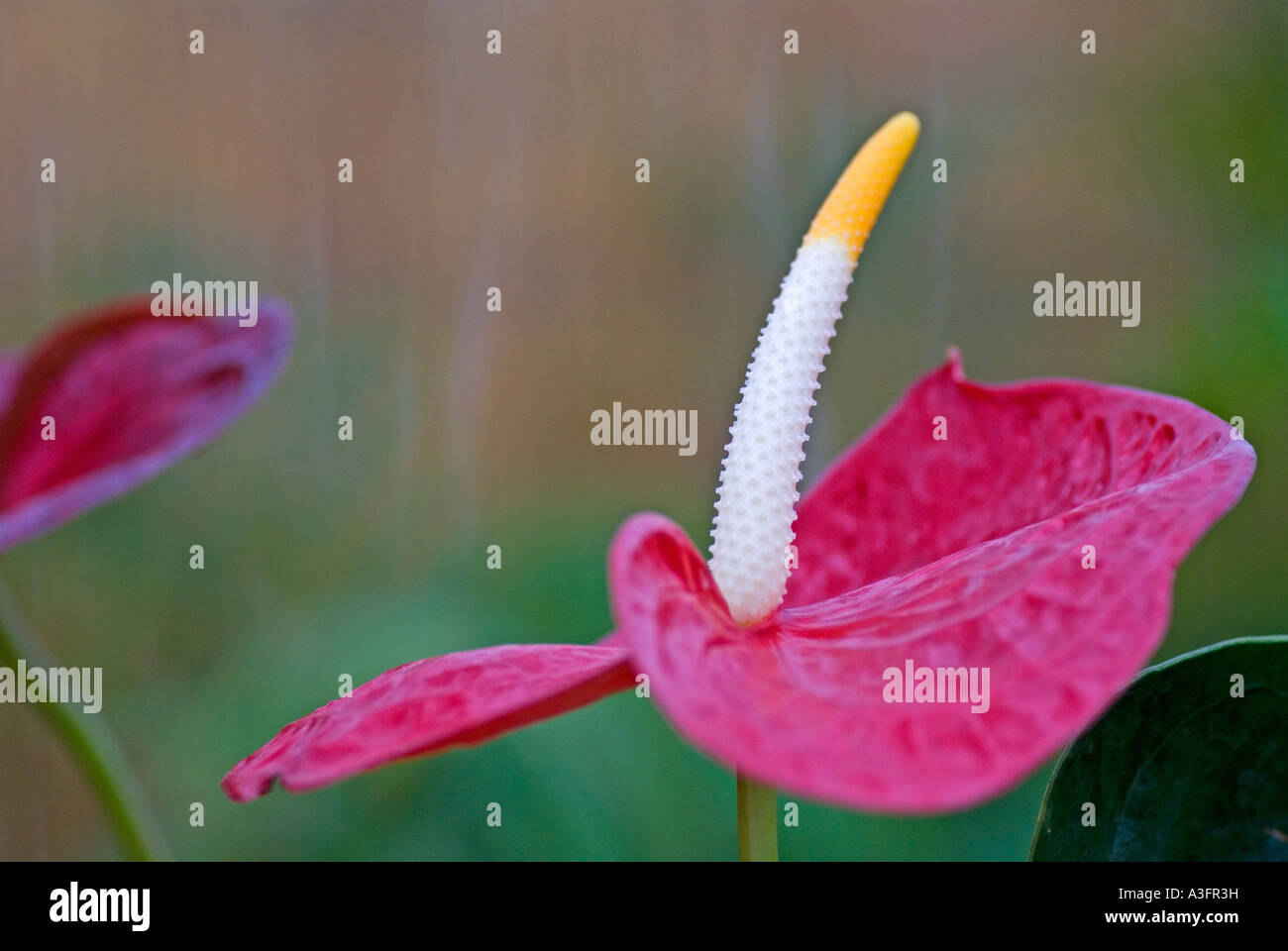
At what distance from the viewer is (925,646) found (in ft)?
0.87

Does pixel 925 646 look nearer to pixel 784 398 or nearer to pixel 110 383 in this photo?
pixel 784 398

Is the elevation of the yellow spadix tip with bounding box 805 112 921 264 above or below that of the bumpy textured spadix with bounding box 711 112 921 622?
above

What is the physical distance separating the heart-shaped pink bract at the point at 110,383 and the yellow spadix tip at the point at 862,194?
238mm

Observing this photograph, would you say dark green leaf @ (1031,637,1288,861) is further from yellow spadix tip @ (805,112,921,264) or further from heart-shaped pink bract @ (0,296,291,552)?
heart-shaped pink bract @ (0,296,291,552)

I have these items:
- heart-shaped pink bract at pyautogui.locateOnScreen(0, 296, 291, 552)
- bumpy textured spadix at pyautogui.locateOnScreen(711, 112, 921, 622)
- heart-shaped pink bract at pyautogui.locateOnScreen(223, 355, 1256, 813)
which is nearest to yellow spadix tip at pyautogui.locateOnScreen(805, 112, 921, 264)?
bumpy textured spadix at pyautogui.locateOnScreen(711, 112, 921, 622)

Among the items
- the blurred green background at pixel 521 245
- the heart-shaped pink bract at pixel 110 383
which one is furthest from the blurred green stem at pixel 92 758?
the blurred green background at pixel 521 245

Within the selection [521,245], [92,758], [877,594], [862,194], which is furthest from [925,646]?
[521,245]

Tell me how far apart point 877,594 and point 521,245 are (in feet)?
2.78

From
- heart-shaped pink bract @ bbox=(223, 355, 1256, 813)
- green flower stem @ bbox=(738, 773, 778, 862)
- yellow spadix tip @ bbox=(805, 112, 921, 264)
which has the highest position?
yellow spadix tip @ bbox=(805, 112, 921, 264)

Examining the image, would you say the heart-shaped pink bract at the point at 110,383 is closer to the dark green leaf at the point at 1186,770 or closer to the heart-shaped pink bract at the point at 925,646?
the heart-shaped pink bract at the point at 925,646

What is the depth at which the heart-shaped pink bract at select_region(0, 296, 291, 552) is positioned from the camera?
46 cm

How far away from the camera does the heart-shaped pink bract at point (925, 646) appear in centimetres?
21
